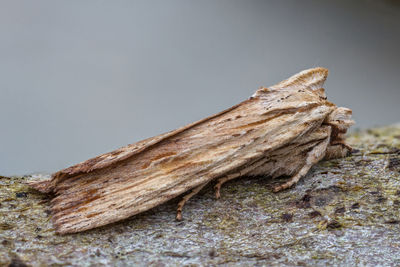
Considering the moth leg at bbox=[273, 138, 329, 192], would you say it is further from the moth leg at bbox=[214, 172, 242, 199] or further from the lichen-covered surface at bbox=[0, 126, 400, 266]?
the moth leg at bbox=[214, 172, 242, 199]

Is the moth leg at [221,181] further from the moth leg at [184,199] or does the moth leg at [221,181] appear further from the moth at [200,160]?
the moth leg at [184,199]

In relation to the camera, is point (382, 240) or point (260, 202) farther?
point (260, 202)

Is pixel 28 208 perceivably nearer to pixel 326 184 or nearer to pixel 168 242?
pixel 168 242

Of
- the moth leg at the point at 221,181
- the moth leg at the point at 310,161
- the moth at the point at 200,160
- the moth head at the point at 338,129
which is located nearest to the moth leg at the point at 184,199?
the moth at the point at 200,160

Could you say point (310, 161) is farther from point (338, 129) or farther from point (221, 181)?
point (221, 181)

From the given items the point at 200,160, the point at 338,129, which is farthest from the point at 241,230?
the point at 338,129

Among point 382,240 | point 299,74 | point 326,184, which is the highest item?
point 299,74

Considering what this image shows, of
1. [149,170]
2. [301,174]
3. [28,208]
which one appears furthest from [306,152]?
[28,208]
